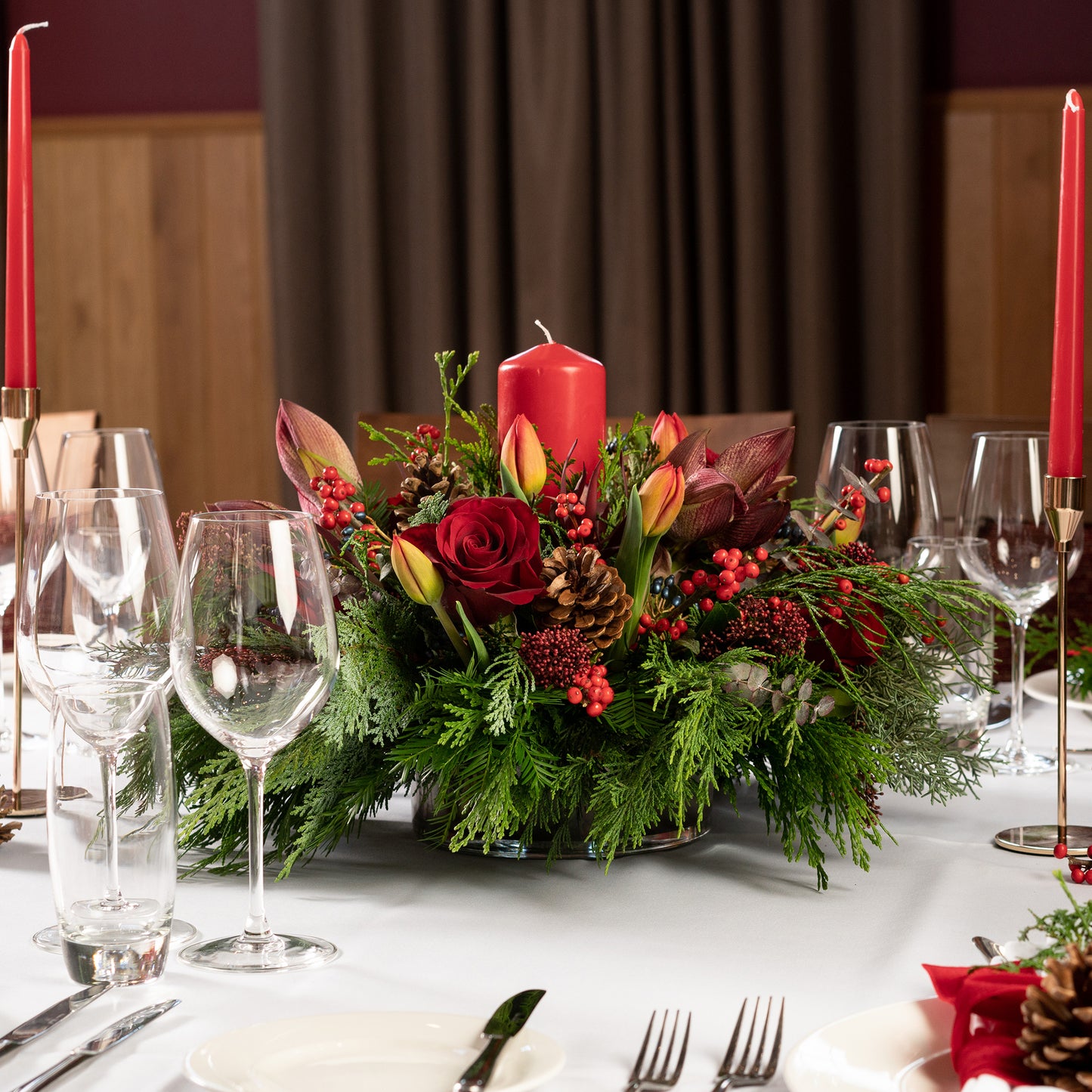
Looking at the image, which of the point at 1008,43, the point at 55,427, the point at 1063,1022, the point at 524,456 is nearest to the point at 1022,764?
the point at 524,456

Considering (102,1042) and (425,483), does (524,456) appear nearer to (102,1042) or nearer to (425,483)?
(425,483)

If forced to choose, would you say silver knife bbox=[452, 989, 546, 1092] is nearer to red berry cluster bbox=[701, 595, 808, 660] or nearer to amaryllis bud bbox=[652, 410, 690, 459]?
red berry cluster bbox=[701, 595, 808, 660]

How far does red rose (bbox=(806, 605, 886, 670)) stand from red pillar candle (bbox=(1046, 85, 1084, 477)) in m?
0.15

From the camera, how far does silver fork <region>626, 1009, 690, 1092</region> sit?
0.59m

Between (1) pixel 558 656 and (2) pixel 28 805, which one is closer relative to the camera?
(1) pixel 558 656

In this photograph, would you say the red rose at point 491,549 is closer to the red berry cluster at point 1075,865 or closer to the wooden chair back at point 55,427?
the red berry cluster at point 1075,865

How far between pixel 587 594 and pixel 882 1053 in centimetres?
30

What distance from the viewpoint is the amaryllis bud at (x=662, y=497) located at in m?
0.80

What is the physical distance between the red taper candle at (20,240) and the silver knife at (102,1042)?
0.51 m

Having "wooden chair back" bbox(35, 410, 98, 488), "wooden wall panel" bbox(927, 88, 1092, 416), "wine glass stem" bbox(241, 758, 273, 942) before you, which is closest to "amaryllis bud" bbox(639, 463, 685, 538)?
"wine glass stem" bbox(241, 758, 273, 942)

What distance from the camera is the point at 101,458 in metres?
1.27

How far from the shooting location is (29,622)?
2.51ft

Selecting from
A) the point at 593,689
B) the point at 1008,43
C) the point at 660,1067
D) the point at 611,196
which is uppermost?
the point at 1008,43

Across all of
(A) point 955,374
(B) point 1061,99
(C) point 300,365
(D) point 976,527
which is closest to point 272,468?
(C) point 300,365
